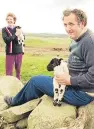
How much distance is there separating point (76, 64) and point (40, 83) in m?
0.91

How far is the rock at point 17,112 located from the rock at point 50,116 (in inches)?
18.8

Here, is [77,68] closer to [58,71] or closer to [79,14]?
[58,71]

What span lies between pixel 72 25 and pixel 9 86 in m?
3.18

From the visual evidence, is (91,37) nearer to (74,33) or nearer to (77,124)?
(74,33)

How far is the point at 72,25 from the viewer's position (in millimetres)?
8008

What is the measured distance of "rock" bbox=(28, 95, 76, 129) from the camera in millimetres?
8141

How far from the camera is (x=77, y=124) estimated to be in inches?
316

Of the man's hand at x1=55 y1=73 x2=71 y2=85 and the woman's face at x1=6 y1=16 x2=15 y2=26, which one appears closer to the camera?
the man's hand at x1=55 y1=73 x2=71 y2=85

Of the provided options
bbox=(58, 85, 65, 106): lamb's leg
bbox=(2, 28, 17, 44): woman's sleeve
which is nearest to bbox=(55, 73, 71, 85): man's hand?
bbox=(58, 85, 65, 106): lamb's leg

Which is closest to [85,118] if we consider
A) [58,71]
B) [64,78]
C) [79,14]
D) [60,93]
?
[60,93]

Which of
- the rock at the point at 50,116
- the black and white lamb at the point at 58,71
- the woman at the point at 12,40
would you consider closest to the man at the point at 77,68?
the black and white lamb at the point at 58,71

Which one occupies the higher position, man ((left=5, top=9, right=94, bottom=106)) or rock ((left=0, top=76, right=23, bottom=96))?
man ((left=5, top=9, right=94, bottom=106))

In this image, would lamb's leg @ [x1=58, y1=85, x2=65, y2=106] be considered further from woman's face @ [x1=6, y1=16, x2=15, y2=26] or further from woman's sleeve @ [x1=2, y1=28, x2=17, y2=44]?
woman's face @ [x1=6, y1=16, x2=15, y2=26]

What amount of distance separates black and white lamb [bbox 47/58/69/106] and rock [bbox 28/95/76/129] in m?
0.17
